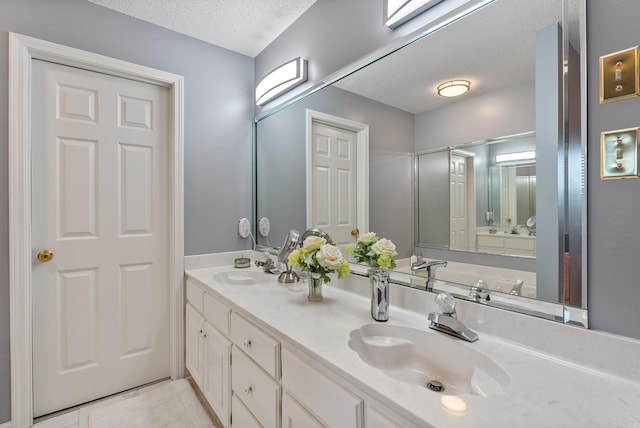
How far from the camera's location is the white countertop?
585mm

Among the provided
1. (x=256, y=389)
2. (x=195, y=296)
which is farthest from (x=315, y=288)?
(x=195, y=296)

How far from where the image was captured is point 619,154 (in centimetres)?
74

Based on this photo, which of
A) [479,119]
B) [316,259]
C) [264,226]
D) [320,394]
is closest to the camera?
[320,394]

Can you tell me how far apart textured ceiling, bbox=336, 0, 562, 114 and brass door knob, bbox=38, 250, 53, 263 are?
77.7 inches

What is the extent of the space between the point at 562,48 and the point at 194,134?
2.00m

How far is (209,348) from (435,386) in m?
1.20

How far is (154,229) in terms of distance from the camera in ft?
6.56

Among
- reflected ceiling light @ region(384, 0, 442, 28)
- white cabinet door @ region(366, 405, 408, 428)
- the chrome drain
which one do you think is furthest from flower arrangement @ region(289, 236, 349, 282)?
reflected ceiling light @ region(384, 0, 442, 28)

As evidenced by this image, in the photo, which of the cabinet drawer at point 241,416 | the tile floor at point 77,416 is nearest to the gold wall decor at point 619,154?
the cabinet drawer at point 241,416

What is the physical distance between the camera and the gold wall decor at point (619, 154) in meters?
0.72

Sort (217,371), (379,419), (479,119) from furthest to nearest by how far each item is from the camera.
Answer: (217,371), (479,119), (379,419)

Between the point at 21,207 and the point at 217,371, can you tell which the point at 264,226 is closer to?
the point at 217,371

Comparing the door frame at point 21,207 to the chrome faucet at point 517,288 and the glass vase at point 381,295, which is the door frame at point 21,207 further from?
the chrome faucet at point 517,288

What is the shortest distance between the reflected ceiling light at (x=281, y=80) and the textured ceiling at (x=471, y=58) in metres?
0.54
